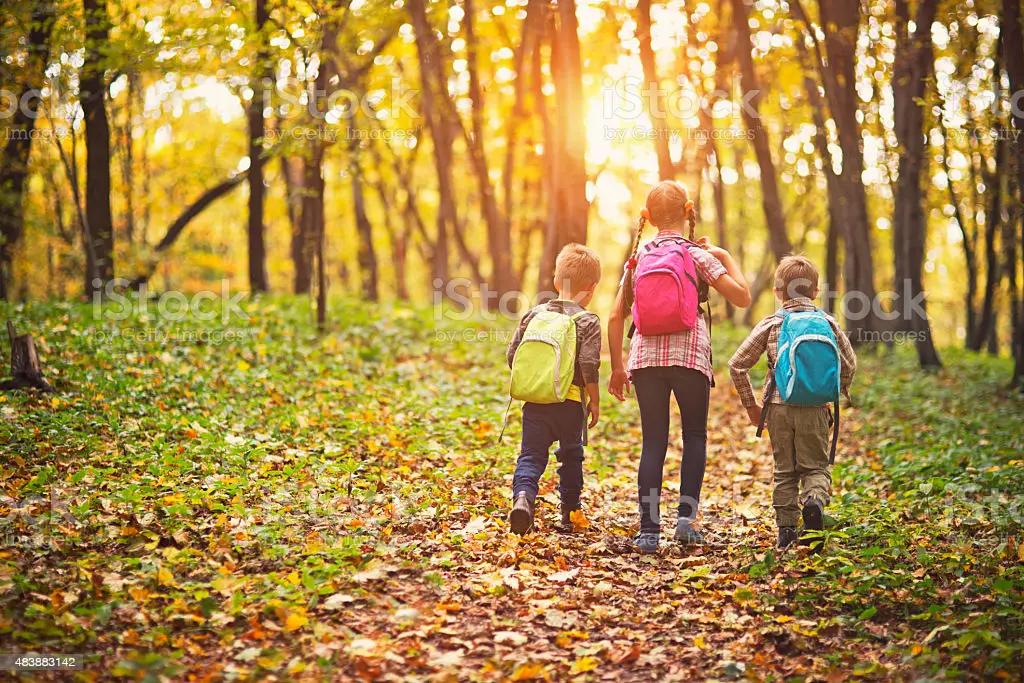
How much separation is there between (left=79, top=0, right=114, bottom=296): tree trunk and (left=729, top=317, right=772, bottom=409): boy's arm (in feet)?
38.4

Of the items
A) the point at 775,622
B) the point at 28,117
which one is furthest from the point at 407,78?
the point at 775,622

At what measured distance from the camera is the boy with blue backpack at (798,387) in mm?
5164

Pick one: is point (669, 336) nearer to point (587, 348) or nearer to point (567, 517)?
point (587, 348)

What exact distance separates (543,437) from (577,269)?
1.15 m

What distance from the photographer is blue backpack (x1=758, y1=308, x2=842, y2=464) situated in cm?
514

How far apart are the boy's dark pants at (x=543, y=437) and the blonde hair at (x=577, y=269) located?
2.62ft

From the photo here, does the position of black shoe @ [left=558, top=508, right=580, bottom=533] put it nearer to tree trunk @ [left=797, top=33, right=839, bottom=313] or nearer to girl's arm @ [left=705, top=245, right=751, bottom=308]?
girl's arm @ [left=705, top=245, right=751, bottom=308]

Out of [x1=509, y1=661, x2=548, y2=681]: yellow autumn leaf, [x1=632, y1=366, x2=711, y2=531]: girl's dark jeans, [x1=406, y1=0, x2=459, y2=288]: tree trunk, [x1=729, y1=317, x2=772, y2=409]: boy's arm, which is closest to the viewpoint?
[x1=509, y1=661, x2=548, y2=681]: yellow autumn leaf

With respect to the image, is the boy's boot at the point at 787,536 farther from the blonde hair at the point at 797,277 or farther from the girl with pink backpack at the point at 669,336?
the blonde hair at the point at 797,277

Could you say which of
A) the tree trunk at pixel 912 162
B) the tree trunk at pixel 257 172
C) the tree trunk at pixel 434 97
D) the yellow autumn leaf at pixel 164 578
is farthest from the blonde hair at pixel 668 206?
the tree trunk at pixel 434 97

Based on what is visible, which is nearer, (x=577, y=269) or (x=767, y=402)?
(x=767, y=402)

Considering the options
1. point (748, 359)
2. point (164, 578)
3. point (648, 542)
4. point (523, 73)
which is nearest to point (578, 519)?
point (648, 542)

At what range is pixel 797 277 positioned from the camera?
5.30 meters

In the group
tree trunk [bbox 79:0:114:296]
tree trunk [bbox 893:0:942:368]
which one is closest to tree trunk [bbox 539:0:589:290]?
tree trunk [bbox 893:0:942:368]
